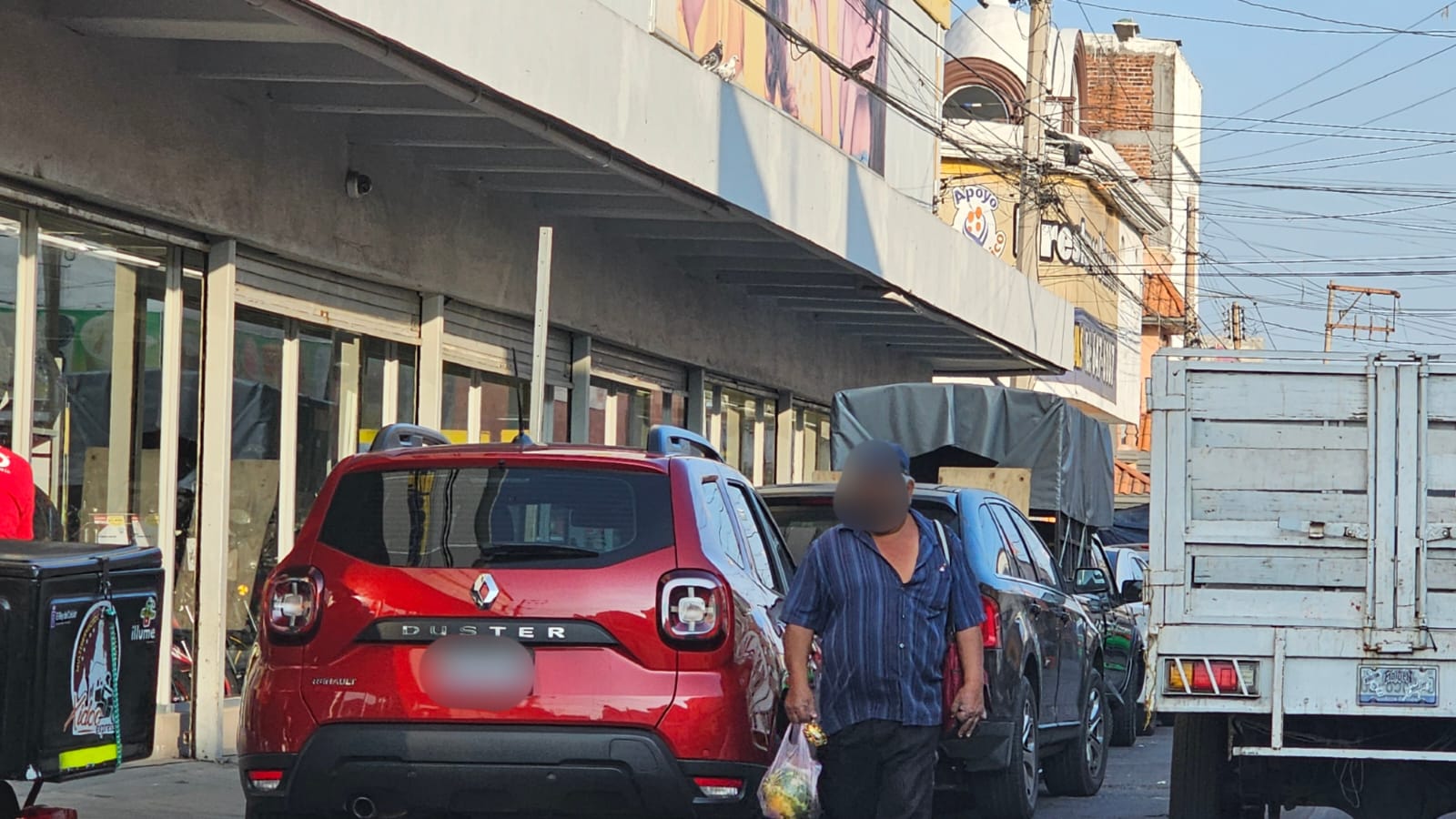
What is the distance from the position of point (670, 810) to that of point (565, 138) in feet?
20.2

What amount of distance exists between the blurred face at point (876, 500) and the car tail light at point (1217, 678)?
185 cm

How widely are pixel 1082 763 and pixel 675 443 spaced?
497cm

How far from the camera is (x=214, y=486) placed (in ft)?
38.7

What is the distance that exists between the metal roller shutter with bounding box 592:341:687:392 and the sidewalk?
701cm

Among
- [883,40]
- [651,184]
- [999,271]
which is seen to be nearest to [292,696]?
[651,184]

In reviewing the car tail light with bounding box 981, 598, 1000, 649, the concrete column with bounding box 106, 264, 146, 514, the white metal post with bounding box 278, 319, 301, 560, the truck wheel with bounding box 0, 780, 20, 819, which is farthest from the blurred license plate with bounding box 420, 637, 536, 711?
the white metal post with bounding box 278, 319, 301, 560

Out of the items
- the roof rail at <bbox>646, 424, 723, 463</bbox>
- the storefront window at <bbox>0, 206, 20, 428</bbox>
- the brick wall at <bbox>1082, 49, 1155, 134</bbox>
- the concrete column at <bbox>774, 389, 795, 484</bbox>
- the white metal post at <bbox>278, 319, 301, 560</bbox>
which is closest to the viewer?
the roof rail at <bbox>646, 424, 723, 463</bbox>

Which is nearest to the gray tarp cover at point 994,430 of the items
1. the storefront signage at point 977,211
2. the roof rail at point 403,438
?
the roof rail at point 403,438

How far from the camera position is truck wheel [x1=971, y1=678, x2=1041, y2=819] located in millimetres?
9758

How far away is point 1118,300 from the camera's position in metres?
52.3

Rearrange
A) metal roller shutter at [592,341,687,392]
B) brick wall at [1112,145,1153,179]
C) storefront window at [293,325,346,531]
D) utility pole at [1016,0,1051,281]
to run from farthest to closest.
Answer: brick wall at [1112,145,1153,179], utility pole at [1016,0,1051,281], metal roller shutter at [592,341,687,392], storefront window at [293,325,346,531]

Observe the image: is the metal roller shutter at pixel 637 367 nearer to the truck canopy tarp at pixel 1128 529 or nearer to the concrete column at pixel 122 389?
the concrete column at pixel 122 389

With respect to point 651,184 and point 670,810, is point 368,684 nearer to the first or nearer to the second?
point 670,810

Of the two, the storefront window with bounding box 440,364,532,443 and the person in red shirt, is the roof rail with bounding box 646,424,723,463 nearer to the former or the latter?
the person in red shirt
